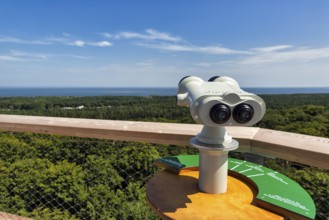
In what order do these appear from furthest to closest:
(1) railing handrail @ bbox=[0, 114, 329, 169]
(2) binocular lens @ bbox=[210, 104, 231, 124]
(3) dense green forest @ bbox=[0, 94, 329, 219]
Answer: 1. (3) dense green forest @ bbox=[0, 94, 329, 219]
2. (1) railing handrail @ bbox=[0, 114, 329, 169]
3. (2) binocular lens @ bbox=[210, 104, 231, 124]

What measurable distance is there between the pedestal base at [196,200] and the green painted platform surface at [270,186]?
32 millimetres

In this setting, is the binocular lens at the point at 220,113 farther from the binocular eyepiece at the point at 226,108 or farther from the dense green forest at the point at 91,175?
the dense green forest at the point at 91,175

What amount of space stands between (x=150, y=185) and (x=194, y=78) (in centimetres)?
43

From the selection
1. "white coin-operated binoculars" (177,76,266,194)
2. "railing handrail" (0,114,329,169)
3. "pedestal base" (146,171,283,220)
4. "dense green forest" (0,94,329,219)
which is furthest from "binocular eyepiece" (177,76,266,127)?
"railing handrail" (0,114,329,169)

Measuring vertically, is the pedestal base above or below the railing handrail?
below

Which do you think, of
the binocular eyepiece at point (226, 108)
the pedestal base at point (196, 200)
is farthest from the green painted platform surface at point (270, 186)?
the binocular eyepiece at point (226, 108)

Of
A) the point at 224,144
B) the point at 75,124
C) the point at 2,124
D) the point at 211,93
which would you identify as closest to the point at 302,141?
the point at 224,144

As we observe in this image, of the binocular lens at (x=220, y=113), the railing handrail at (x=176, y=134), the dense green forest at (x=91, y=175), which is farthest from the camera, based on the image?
the dense green forest at (x=91, y=175)

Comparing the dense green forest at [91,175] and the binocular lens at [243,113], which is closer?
the binocular lens at [243,113]

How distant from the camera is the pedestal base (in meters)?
0.71

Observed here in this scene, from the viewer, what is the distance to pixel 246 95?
2.20 feet

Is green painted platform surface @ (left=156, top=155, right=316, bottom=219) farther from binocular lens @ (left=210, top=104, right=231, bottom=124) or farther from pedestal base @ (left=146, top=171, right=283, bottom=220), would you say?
binocular lens @ (left=210, top=104, right=231, bottom=124)

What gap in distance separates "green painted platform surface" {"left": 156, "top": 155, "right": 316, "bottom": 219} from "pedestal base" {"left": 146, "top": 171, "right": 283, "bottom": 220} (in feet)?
0.11

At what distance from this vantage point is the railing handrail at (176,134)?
916 millimetres
